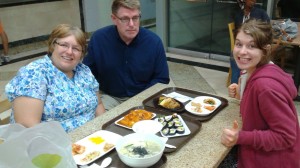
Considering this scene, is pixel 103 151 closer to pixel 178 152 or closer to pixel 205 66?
pixel 178 152

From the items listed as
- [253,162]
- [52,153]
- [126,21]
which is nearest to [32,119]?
[52,153]

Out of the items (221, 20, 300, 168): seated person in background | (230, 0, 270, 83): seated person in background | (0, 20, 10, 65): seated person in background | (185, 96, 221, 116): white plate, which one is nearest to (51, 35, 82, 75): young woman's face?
(185, 96, 221, 116): white plate

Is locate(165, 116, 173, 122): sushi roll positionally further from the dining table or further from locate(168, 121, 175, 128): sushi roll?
the dining table

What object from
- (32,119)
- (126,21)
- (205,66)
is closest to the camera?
(32,119)

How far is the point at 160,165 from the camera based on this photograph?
1.14 m

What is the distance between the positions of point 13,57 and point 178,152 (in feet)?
14.7

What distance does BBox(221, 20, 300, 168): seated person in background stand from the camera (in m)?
1.20

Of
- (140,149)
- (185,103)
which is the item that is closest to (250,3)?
(185,103)

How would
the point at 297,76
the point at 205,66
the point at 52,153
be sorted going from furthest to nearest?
the point at 205,66 < the point at 297,76 < the point at 52,153

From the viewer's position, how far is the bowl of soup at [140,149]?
1.10 m

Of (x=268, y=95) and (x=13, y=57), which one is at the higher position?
(x=268, y=95)

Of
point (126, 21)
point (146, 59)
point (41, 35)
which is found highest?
point (126, 21)

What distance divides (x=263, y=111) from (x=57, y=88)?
3.34 feet

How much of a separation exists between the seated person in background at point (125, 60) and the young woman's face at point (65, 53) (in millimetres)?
514
